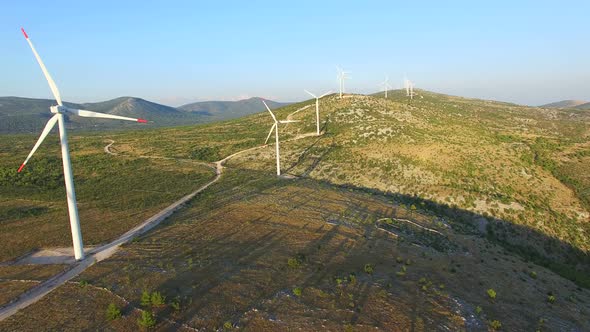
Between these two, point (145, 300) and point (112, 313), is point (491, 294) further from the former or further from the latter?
point (112, 313)

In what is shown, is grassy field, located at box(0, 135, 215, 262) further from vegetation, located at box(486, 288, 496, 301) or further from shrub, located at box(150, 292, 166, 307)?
vegetation, located at box(486, 288, 496, 301)

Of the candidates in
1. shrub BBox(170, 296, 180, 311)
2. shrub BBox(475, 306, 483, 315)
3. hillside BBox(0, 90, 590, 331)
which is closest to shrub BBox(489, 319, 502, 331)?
hillside BBox(0, 90, 590, 331)

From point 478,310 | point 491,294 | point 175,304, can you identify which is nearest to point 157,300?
point 175,304

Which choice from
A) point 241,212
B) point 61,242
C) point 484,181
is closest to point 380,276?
point 241,212

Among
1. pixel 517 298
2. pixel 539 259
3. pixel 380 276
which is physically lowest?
pixel 539 259

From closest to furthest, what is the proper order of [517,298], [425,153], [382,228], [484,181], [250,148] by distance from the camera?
[517,298] → [382,228] → [484,181] → [425,153] → [250,148]

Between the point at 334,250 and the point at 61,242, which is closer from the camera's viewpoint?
the point at 334,250

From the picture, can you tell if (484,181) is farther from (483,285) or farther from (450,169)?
(483,285)
